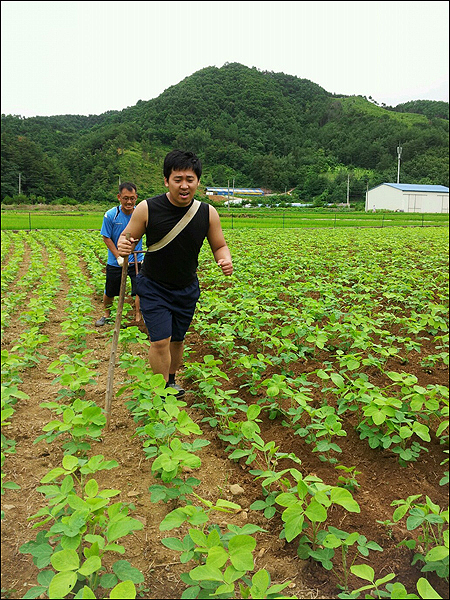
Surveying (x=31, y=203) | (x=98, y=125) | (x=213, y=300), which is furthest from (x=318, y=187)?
(x=213, y=300)

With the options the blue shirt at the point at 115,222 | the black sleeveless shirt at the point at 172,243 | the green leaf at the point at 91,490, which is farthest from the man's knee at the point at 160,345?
the blue shirt at the point at 115,222

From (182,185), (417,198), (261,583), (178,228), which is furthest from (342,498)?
(417,198)

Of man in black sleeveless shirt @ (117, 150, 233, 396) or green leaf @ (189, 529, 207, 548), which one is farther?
man in black sleeveless shirt @ (117, 150, 233, 396)

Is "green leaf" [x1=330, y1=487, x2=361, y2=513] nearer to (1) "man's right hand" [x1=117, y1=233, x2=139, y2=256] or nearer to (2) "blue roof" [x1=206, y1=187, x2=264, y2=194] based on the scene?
(1) "man's right hand" [x1=117, y1=233, x2=139, y2=256]

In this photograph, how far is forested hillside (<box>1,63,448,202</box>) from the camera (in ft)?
157

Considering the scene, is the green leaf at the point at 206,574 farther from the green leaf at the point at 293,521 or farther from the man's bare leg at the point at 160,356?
the man's bare leg at the point at 160,356

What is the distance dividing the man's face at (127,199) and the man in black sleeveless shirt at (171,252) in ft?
6.62

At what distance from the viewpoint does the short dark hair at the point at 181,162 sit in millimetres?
2904

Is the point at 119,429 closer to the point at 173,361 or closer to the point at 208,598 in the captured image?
the point at 173,361

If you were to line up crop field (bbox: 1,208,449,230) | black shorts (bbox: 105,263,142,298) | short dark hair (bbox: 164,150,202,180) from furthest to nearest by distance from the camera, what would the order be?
1. crop field (bbox: 1,208,449,230)
2. black shorts (bbox: 105,263,142,298)
3. short dark hair (bbox: 164,150,202,180)

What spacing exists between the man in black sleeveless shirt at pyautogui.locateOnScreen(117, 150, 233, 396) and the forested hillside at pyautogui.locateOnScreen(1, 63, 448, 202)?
141 ft

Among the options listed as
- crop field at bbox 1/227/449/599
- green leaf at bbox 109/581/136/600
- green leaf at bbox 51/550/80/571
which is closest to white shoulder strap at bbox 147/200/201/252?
crop field at bbox 1/227/449/599

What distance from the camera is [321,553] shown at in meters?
1.89

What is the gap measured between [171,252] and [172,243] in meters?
0.07
